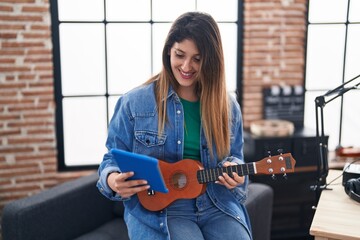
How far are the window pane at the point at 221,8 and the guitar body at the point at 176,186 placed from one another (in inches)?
69.7

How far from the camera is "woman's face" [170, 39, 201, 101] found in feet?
6.67

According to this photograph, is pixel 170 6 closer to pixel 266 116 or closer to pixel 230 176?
pixel 266 116

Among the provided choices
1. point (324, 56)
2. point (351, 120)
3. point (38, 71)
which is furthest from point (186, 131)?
point (351, 120)

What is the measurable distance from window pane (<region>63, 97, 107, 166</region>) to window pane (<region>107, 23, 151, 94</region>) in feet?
0.63

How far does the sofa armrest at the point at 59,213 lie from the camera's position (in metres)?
2.43

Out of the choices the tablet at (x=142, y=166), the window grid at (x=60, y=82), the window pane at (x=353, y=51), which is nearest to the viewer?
the tablet at (x=142, y=166)

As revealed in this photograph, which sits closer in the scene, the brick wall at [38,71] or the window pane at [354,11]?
the brick wall at [38,71]

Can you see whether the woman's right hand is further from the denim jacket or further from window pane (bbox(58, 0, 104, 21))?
window pane (bbox(58, 0, 104, 21))

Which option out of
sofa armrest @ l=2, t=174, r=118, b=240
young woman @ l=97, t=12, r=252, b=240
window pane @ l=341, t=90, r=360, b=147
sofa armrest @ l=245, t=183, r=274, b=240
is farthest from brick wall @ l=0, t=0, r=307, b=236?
young woman @ l=97, t=12, r=252, b=240

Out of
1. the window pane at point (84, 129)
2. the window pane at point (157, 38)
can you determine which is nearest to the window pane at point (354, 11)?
the window pane at point (157, 38)

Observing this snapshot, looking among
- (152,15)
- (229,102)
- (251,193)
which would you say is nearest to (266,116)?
(251,193)

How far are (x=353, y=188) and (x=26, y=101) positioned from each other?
214 centimetres

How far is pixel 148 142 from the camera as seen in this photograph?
2.10m

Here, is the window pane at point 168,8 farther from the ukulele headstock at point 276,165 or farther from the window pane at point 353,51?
the ukulele headstock at point 276,165
